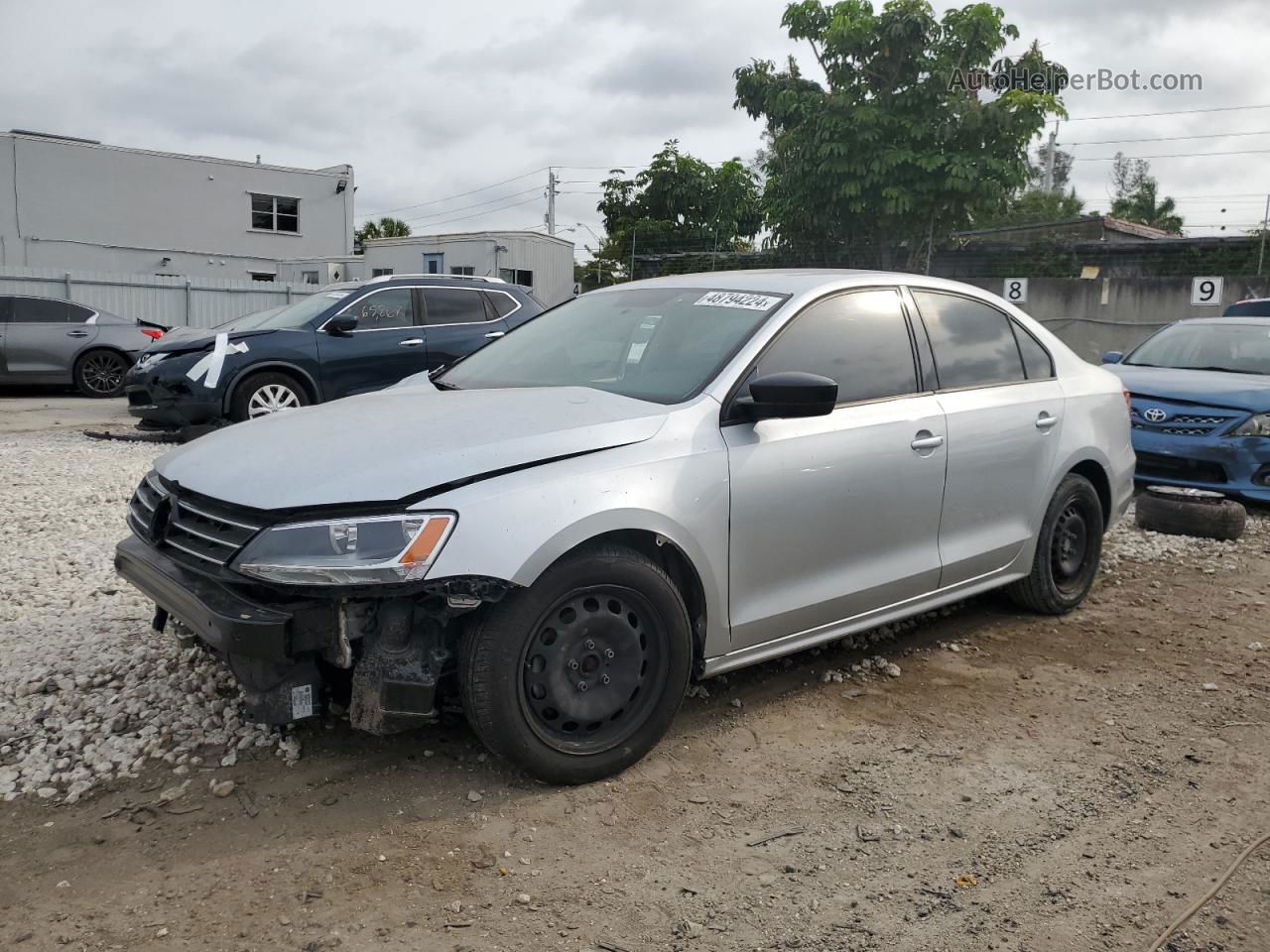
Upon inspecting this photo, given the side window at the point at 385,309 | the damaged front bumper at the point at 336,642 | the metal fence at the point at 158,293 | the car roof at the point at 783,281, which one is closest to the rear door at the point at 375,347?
the side window at the point at 385,309

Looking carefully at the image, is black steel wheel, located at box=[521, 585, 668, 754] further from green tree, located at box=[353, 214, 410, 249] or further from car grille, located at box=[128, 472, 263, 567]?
green tree, located at box=[353, 214, 410, 249]

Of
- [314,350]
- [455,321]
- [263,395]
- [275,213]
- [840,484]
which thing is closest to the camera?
[840,484]

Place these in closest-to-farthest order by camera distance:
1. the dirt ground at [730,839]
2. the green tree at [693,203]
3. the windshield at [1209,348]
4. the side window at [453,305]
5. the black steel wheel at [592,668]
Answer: the dirt ground at [730,839]
the black steel wheel at [592,668]
the windshield at [1209,348]
the side window at [453,305]
the green tree at [693,203]

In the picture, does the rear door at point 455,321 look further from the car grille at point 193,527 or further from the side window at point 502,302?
the car grille at point 193,527

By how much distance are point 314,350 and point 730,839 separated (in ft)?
25.9

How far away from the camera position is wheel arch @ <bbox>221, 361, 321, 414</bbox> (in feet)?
31.6

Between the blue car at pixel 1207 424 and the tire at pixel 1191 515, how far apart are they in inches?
29.8

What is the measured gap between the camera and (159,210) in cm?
3130

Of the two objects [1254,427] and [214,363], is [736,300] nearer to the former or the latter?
[1254,427]

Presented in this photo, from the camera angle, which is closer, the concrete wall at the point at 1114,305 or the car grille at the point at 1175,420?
the car grille at the point at 1175,420

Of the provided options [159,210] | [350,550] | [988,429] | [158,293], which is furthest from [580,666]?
[159,210]

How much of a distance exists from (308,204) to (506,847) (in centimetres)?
3355

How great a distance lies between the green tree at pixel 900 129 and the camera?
18.0m

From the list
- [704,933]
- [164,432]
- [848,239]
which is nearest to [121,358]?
[164,432]
